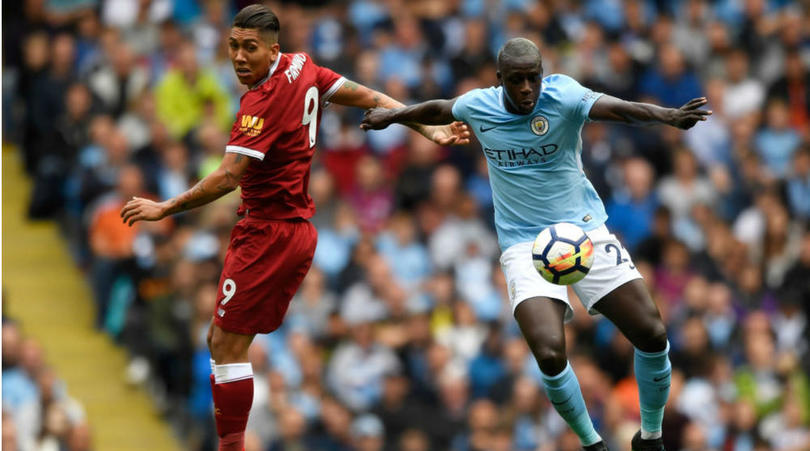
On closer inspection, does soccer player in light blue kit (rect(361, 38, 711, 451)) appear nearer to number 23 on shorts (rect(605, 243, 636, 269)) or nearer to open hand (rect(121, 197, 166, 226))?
number 23 on shorts (rect(605, 243, 636, 269))

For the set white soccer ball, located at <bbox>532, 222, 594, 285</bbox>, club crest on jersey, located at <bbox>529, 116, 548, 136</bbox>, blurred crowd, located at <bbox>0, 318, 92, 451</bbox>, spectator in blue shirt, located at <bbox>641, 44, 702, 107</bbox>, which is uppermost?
club crest on jersey, located at <bbox>529, 116, 548, 136</bbox>

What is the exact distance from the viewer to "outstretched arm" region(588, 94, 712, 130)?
890 cm

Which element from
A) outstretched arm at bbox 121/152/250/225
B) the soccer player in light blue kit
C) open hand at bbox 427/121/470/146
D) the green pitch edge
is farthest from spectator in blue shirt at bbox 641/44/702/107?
outstretched arm at bbox 121/152/250/225

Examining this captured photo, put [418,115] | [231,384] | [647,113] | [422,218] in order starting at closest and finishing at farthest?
[647,113] → [231,384] → [418,115] → [422,218]

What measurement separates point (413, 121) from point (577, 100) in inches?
44.5

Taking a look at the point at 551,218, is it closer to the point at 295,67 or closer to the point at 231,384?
the point at 295,67

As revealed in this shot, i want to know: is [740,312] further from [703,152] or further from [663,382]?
[663,382]

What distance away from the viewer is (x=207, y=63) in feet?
57.4

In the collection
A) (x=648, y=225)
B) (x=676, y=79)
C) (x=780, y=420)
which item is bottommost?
(x=780, y=420)

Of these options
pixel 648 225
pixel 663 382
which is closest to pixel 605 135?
pixel 648 225

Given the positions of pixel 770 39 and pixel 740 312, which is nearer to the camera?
pixel 740 312

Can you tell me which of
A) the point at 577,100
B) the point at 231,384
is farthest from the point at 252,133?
the point at 577,100

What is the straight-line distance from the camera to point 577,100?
9500mm

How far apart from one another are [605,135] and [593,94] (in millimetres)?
7827
